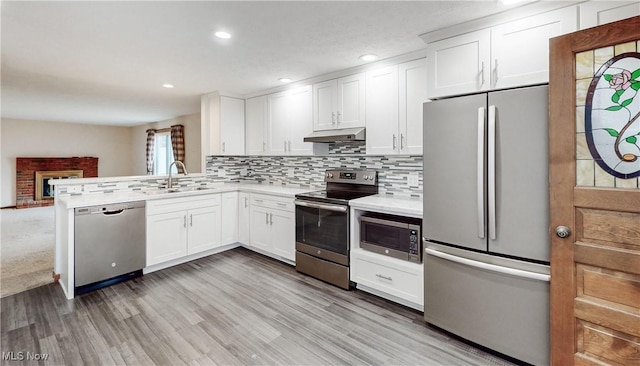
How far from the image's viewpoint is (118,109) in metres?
6.13

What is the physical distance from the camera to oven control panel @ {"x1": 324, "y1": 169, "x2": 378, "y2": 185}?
343 cm

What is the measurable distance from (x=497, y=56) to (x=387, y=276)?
195cm

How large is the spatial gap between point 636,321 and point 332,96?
304 cm

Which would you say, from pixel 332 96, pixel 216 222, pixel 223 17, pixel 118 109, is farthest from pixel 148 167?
pixel 223 17

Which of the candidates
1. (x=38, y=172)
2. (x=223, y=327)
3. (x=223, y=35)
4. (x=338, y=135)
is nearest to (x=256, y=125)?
(x=338, y=135)

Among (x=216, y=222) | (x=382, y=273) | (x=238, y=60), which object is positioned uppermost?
(x=238, y=60)

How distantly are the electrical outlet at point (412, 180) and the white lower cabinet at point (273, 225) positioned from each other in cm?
138

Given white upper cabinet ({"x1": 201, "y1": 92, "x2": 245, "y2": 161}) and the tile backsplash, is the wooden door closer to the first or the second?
the tile backsplash

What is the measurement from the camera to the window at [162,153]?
8125mm

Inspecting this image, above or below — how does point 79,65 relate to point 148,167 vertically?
above

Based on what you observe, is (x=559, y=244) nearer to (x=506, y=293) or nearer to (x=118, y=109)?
(x=506, y=293)

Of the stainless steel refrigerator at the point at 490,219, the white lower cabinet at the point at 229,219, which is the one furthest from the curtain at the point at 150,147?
the stainless steel refrigerator at the point at 490,219

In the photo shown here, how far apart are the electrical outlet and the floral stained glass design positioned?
1.59 metres

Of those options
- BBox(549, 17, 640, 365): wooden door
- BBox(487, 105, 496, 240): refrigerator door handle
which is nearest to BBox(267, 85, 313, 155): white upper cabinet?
BBox(487, 105, 496, 240): refrigerator door handle
